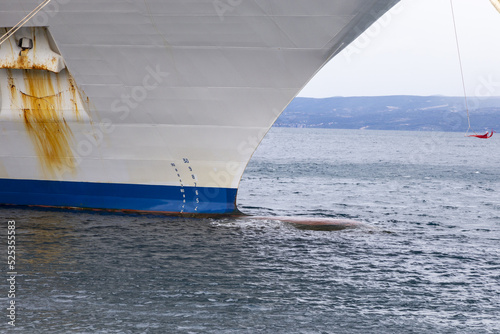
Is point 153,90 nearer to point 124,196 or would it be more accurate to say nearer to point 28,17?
point 124,196

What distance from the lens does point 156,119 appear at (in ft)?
43.1

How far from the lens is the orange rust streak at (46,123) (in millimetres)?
13445

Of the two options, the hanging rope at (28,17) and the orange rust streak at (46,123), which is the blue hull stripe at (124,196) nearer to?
the orange rust streak at (46,123)

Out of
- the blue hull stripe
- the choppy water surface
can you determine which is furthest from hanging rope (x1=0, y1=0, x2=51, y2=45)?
the choppy water surface

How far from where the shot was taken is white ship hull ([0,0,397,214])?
12.1 metres

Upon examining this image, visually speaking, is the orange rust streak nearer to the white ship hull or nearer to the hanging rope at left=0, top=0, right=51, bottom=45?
the white ship hull

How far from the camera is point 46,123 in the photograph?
45.0ft

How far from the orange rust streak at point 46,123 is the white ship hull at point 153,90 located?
3 centimetres

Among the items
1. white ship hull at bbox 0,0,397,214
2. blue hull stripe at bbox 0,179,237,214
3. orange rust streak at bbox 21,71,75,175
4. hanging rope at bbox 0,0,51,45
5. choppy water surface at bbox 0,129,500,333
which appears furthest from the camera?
blue hull stripe at bbox 0,179,237,214

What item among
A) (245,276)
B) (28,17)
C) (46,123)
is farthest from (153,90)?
(245,276)

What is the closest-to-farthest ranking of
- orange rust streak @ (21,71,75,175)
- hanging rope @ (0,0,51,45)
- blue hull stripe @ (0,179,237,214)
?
hanging rope @ (0,0,51,45) < orange rust streak @ (21,71,75,175) < blue hull stripe @ (0,179,237,214)

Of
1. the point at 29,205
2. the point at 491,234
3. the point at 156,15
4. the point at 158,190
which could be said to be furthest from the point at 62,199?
the point at 491,234

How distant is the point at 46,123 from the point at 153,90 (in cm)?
281

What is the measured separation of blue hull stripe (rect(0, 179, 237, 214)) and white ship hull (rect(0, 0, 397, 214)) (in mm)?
32
